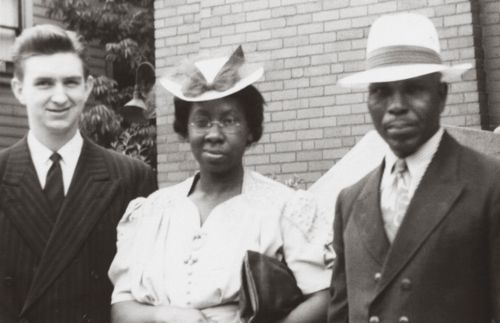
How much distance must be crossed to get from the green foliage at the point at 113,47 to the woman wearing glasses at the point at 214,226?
807 cm

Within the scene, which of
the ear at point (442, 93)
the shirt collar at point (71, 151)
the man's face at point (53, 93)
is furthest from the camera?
the shirt collar at point (71, 151)

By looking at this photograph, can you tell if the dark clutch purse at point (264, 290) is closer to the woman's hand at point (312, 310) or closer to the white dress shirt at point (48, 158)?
the woman's hand at point (312, 310)

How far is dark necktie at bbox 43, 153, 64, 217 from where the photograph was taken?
4133 millimetres

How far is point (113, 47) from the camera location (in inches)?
492

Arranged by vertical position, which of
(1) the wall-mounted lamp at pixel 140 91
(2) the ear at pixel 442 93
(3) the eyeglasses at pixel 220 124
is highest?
(1) the wall-mounted lamp at pixel 140 91

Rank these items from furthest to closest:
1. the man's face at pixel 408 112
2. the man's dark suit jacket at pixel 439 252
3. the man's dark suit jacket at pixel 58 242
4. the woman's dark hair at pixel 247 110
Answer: the man's dark suit jacket at pixel 58 242 → the woman's dark hair at pixel 247 110 → the man's face at pixel 408 112 → the man's dark suit jacket at pixel 439 252

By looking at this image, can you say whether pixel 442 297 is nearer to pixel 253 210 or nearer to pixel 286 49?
pixel 253 210

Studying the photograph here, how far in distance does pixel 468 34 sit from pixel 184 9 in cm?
287

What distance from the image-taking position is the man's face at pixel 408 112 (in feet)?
10.6

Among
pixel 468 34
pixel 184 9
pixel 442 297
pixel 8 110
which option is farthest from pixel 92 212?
pixel 8 110

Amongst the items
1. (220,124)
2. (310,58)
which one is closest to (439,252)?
(220,124)

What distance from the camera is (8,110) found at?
12031 millimetres

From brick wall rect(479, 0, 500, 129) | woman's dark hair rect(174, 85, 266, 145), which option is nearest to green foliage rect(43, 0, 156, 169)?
brick wall rect(479, 0, 500, 129)

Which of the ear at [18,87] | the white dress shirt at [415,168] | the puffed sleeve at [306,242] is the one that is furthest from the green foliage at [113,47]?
the white dress shirt at [415,168]
